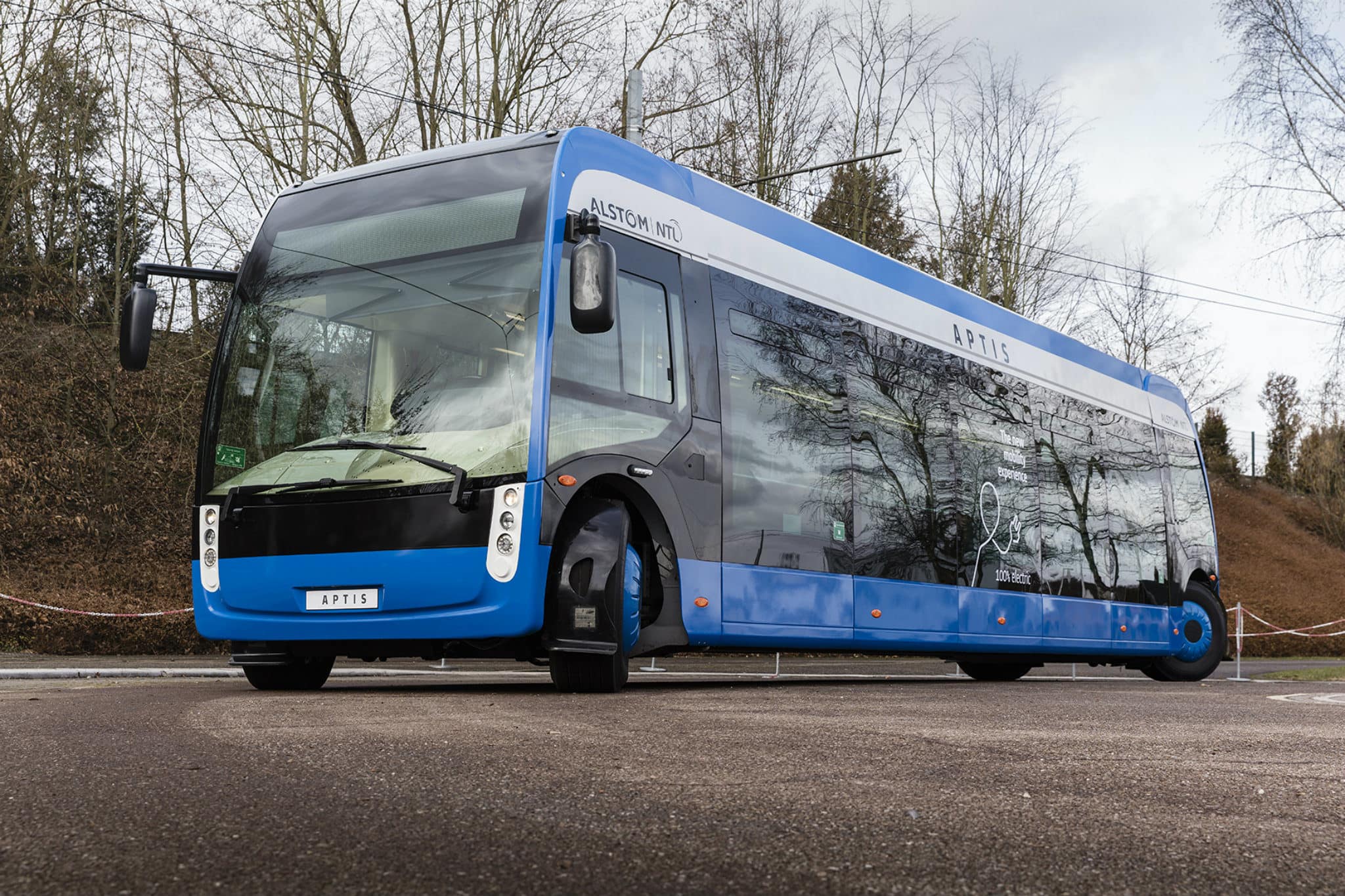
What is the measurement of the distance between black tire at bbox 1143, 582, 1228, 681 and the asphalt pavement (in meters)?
9.16

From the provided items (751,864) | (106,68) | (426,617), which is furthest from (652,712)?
(106,68)

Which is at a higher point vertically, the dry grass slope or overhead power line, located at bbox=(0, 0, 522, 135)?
overhead power line, located at bbox=(0, 0, 522, 135)

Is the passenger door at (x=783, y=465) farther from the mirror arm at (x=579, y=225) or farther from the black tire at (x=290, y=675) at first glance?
the black tire at (x=290, y=675)

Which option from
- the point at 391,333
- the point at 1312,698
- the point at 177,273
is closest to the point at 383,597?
the point at 391,333

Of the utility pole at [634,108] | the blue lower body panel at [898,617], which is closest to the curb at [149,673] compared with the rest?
the blue lower body panel at [898,617]

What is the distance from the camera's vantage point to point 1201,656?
53.0 ft

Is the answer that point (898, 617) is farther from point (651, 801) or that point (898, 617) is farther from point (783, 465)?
point (651, 801)

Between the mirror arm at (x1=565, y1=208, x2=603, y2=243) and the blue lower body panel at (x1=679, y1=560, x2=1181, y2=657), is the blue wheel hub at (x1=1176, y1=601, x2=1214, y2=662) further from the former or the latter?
the mirror arm at (x1=565, y1=208, x2=603, y2=243)

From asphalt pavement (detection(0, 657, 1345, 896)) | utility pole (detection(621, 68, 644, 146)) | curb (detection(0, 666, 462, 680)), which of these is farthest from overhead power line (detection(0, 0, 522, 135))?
asphalt pavement (detection(0, 657, 1345, 896))

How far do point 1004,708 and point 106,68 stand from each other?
21.3 m

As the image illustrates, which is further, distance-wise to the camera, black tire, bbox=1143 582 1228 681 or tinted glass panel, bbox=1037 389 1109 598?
black tire, bbox=1143 582 1228 681

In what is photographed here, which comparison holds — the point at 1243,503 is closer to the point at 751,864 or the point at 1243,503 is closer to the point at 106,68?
the point at 106,68

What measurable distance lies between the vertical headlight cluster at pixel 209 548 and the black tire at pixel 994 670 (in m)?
9.88

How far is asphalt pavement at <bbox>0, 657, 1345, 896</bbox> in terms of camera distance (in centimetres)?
289
